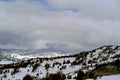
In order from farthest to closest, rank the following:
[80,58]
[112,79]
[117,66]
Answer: [80,58] < [117,66] < [112,79]

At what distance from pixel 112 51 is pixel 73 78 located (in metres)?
24.5

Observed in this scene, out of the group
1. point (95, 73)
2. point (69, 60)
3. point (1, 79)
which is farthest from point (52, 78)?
point (69, 60)

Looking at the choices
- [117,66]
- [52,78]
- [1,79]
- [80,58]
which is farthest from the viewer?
[80,58]

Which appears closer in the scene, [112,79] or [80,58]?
[112,79]

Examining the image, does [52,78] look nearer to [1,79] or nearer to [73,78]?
[73,78]

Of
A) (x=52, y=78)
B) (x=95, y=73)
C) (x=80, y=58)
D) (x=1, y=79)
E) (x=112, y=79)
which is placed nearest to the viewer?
(x=112, y=79)

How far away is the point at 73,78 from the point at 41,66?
28128 mm

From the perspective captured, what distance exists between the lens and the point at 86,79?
31.3 metres

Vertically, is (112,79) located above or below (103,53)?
below

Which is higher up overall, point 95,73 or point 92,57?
point 92,57

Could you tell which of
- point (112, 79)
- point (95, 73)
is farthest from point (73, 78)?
point (112, 79)

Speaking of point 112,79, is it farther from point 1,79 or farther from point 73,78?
point 1,79

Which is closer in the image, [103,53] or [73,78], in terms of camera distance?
[73,78]

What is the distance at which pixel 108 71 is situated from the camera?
36.2 m
